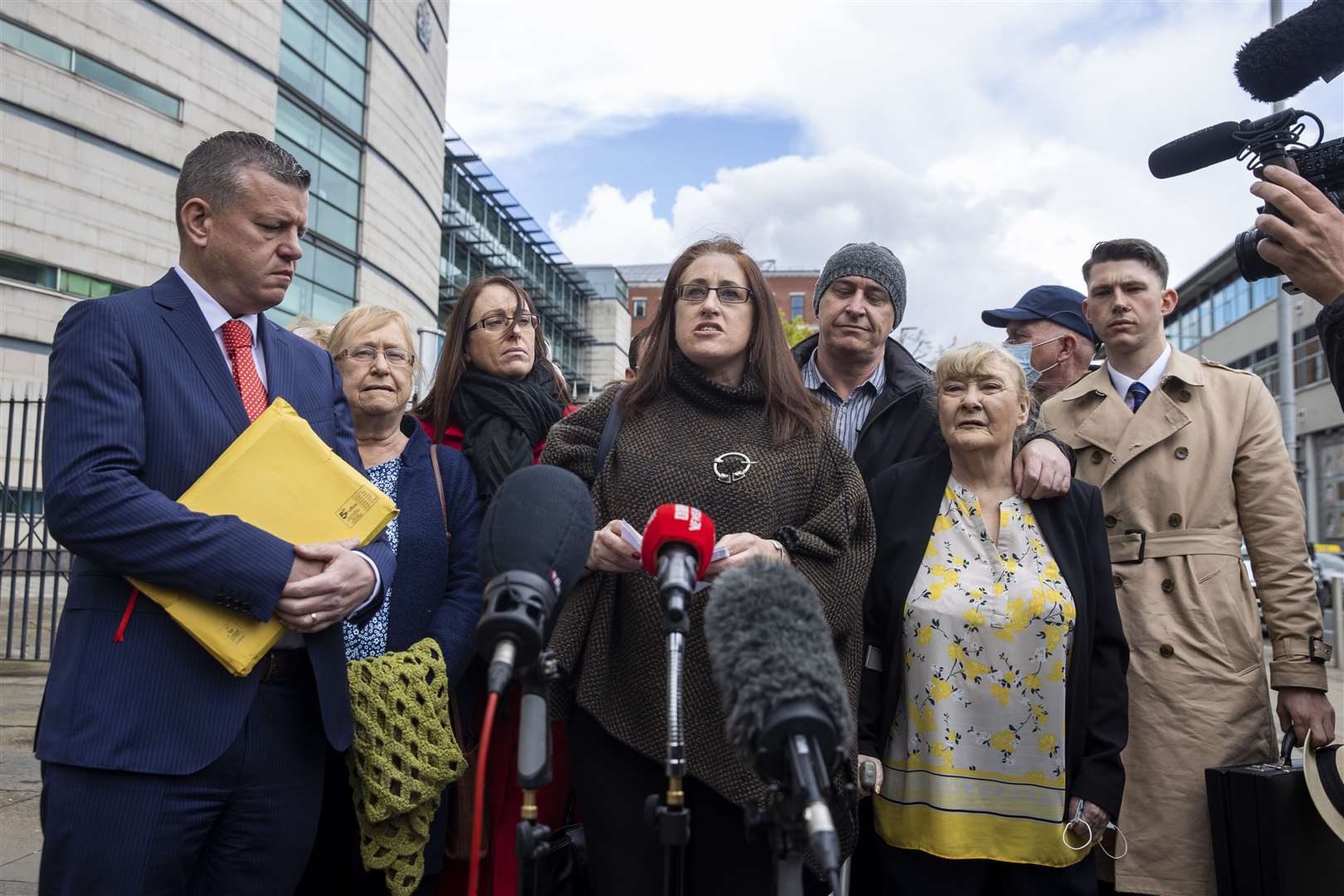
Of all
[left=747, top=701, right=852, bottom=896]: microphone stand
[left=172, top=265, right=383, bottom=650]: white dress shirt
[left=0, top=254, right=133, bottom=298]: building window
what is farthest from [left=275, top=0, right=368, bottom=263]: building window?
[left=747, top=701, right=852, bottom=896]: microphone stand

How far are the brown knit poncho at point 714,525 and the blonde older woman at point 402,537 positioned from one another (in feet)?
2.01

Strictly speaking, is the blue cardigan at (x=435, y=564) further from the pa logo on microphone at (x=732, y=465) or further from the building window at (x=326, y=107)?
the building window at (x=326, y=107)

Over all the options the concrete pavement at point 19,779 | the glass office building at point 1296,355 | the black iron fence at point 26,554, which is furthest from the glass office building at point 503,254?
the glass office building at point 1296,355

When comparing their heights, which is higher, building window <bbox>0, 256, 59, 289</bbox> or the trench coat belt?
building window <bbox>0, 256, 59, 289</bbox>

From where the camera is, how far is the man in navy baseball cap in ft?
17.4

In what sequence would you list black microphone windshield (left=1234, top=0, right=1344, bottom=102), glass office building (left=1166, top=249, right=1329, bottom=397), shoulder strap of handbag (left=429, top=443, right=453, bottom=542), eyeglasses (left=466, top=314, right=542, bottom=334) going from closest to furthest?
black microphone windshield (left=1234, top=0, right=1344, bottom=102), shoulder strap of handbag (left=429, top=443, right=453, bottom=542), eyeglasses (left=466, top=314, right=542, bottom=334), glass office building (left=1166, top=249, right=1329, bottom=397)

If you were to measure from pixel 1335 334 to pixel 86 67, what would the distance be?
26849mm

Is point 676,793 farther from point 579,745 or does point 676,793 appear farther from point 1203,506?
point 1203,506

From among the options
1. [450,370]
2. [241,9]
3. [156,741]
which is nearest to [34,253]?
[241,9]

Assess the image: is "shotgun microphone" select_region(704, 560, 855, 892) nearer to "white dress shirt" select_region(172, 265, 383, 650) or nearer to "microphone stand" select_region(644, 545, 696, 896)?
"microphone stand" select_region(644, 545, 696, 896)

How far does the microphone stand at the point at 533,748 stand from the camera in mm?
1590

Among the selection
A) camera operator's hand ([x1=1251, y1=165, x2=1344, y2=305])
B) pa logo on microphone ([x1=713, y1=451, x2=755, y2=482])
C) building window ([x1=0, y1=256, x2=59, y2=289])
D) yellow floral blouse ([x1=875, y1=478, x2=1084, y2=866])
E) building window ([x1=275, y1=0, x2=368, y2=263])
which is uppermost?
building window ([x1=275, y1=0, x2=368, y2=263])

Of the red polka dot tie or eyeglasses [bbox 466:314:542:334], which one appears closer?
the red polka dot tie

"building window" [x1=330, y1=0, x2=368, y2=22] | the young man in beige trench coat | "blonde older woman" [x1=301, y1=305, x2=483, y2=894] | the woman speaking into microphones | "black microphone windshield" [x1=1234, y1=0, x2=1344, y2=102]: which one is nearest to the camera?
"black microphone windshield" [x1=1234, y1=0, x2=1344, y2=102]
